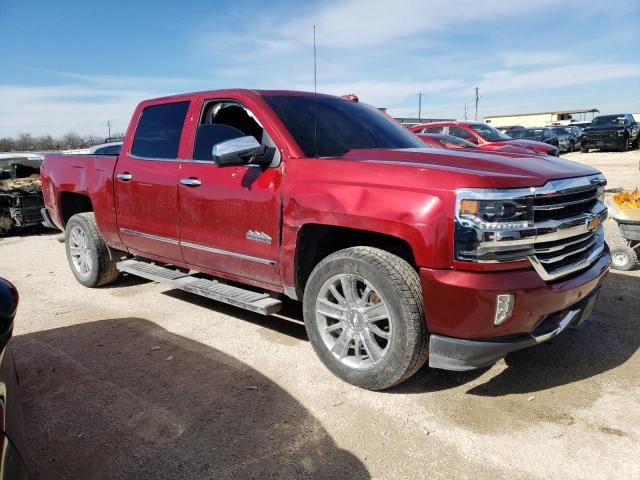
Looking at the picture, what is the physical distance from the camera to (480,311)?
2727 millimetres

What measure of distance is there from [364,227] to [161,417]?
1635 millimetres

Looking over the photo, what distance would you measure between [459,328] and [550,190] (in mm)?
920

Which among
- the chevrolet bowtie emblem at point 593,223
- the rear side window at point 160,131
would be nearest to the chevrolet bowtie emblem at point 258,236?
the rear side window at point 160,131

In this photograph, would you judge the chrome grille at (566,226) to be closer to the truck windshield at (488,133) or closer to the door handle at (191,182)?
the door handle at (191,182)

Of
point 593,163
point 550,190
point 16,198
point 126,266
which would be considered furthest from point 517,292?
point 593,163

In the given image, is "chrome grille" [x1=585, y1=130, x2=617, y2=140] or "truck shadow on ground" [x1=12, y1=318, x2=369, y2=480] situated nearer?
"truck shadow on ground" [x1=12, y1=318, x2=369, y2=480]

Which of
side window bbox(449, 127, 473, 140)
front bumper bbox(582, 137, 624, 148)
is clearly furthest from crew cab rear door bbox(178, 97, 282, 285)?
front bumper bbox(582, 137, 624, 148)

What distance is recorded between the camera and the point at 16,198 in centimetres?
944

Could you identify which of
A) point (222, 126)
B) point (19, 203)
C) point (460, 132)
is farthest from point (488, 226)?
point (460, 132)

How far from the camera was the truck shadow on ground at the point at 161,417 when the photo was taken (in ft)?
→ 8.41

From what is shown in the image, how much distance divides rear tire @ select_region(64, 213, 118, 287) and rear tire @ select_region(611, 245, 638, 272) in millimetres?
5583

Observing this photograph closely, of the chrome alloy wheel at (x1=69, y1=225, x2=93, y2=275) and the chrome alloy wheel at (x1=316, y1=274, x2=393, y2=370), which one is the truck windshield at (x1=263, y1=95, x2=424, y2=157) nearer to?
the chrome alloy wheel at (x1=316, y1=274, x2=393, y2=370)

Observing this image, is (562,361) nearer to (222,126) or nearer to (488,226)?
(488,226)

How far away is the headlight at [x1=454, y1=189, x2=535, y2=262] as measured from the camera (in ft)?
8.77
